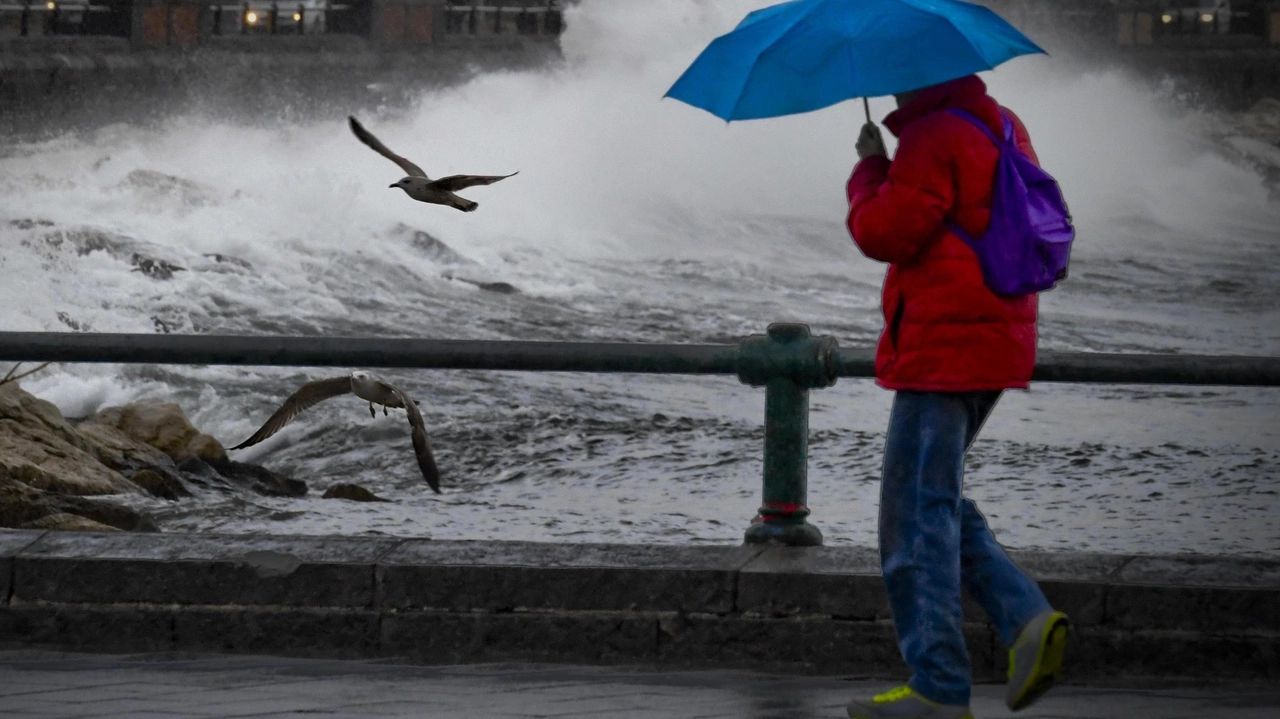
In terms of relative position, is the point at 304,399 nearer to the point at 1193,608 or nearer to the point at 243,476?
the point at 1193,608

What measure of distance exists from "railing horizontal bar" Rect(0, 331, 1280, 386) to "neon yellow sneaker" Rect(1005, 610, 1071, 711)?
0.72 metres

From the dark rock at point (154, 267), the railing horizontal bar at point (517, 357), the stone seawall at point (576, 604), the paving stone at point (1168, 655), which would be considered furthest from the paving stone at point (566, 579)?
the dark rock at point (154, 267)

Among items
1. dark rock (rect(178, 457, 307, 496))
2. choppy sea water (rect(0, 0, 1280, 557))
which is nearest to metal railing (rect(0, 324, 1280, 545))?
dark rock (rect(178, 457, 307, 496))

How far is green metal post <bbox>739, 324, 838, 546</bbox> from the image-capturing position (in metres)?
3.08

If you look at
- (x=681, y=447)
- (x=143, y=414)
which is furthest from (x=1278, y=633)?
(x=681, y=447)

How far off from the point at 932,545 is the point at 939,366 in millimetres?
263

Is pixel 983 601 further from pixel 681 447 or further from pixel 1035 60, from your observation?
pixel 1035 60

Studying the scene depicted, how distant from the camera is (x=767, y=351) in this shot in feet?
10.1

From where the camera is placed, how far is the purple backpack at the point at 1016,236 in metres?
2.29

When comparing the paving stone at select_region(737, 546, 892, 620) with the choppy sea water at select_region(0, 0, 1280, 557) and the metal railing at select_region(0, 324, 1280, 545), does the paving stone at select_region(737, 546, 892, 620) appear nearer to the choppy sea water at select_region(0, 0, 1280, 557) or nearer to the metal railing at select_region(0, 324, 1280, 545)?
the metal railing at select_region(0, 324, 1280, 545)

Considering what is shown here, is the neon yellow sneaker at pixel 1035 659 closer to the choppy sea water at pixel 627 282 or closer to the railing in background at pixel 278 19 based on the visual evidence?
the choppy sea water at pixel 627 282

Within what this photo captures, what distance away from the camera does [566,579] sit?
2.96 metres

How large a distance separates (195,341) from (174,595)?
0.51 meters

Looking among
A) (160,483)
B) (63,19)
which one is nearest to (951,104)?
(160,483)
